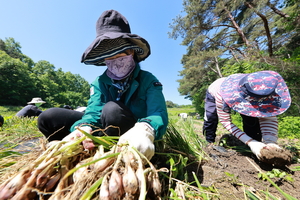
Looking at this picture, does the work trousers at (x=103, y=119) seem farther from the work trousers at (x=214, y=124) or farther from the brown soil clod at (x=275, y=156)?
the work trousers at (x=214, y=124)

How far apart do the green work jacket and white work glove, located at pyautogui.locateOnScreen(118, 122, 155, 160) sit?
20 centimetres

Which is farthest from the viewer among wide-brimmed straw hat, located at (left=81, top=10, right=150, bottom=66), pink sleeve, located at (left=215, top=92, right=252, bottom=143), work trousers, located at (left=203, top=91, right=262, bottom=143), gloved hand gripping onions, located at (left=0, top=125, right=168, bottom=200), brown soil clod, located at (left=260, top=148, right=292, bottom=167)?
work trousers, located at (left=203, top=91, right=262, bottom=143)

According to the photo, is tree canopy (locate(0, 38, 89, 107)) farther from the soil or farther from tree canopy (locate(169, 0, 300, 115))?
the soil

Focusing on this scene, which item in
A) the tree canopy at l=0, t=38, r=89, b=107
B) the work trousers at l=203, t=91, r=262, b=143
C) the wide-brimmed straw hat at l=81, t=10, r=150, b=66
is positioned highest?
the tree canopy at l=0, t=38, r=89, b=107

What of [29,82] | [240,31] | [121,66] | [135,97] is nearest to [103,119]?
[135,97]

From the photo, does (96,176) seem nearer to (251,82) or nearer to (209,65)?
(251,82)

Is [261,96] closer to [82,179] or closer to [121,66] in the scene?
[121,66]

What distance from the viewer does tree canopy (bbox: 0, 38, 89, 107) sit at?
20.8 metres

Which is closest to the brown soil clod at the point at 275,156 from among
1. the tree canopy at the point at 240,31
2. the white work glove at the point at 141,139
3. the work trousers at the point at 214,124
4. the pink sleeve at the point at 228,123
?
the pink sleeve at the point at 228,123

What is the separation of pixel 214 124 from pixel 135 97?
116cm

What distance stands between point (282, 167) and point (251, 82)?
0.70 m

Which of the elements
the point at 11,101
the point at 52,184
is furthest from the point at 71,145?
the point at 11,101

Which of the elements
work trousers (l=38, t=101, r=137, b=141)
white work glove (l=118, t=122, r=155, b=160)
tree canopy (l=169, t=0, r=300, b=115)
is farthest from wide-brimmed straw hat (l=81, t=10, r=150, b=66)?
tree canopy (l=169, t=0, r=300, b=115)

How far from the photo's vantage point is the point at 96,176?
0.47 metres
